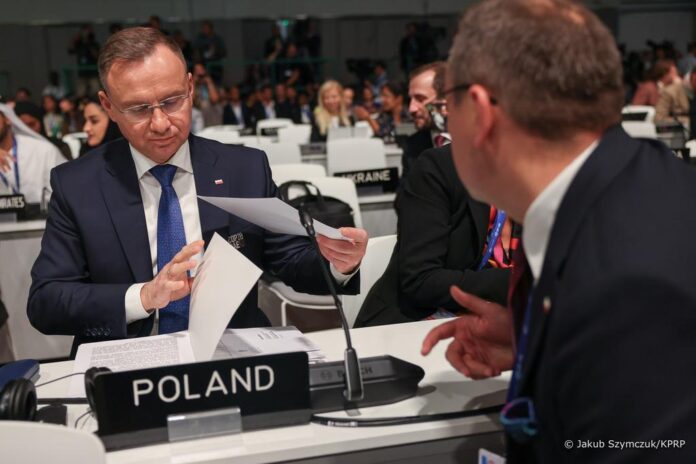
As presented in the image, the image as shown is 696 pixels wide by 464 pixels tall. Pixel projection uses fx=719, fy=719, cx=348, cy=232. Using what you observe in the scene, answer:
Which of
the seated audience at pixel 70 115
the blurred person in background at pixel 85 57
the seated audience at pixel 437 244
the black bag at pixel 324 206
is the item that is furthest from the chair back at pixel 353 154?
the blurred person in background at pixel 85 57

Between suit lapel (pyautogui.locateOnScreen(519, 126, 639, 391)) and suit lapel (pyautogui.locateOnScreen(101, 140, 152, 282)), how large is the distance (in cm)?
110

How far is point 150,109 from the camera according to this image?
1640 mm

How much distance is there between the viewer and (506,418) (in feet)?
3.05

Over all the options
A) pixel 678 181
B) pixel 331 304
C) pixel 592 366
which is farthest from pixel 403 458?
pixel 331 304

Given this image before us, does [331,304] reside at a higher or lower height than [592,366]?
lower

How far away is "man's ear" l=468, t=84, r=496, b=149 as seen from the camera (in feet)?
2.94

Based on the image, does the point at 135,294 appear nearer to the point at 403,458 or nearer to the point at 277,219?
the point at 277,219

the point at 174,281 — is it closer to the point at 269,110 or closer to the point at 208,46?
the point at 269,110

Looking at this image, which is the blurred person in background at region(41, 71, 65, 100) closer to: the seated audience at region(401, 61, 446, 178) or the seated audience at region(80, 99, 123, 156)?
the seated audience at region(80, 99, 123, 156)

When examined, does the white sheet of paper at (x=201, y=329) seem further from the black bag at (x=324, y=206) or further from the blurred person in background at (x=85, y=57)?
the blurred person in background at (x=85, y=57)

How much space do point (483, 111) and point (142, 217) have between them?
1.07 meters

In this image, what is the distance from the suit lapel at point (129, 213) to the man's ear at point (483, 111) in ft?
3.44

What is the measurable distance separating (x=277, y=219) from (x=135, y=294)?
401 millimetres

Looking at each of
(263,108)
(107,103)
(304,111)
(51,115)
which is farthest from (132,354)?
(51,115)
